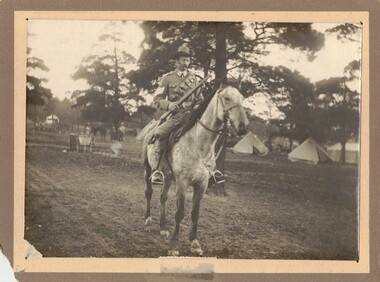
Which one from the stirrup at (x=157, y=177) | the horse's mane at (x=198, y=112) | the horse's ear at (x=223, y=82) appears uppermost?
the horse's ear at (x=223, y=82)

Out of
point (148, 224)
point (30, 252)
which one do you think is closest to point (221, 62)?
point (148, 224)

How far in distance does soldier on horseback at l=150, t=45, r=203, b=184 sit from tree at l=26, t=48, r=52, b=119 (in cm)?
71

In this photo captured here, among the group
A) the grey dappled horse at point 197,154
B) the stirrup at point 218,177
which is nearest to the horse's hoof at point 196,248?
the grey dappled horse at point 197,154

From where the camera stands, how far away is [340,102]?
299cm

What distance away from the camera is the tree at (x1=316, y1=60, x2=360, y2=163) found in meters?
2.99

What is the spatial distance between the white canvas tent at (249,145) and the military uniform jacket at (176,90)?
0.38 m

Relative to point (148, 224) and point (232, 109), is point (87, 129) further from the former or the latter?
point (232, 109)

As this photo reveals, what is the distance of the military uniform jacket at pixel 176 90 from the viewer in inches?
117

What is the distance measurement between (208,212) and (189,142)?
1.53ft

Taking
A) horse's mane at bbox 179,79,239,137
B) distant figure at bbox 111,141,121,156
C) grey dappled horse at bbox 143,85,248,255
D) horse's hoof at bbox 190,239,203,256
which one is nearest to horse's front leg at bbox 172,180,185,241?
grey dappled horse at bbox 143,85,248,255

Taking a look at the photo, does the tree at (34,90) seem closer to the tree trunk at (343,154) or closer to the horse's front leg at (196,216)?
the horse's front leg at (196,216)

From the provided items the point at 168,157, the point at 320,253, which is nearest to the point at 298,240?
the point at 320,253

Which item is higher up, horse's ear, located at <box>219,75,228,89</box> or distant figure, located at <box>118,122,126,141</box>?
horse's ear, located at <box>219,75,228,89</box>

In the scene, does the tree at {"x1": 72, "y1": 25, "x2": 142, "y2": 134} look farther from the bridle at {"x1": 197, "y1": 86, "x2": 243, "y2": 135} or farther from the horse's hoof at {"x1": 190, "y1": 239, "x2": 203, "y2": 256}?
the horse's hoof at {"x1": 190, "y1": 239, "x2": 203, "y2": 256}
